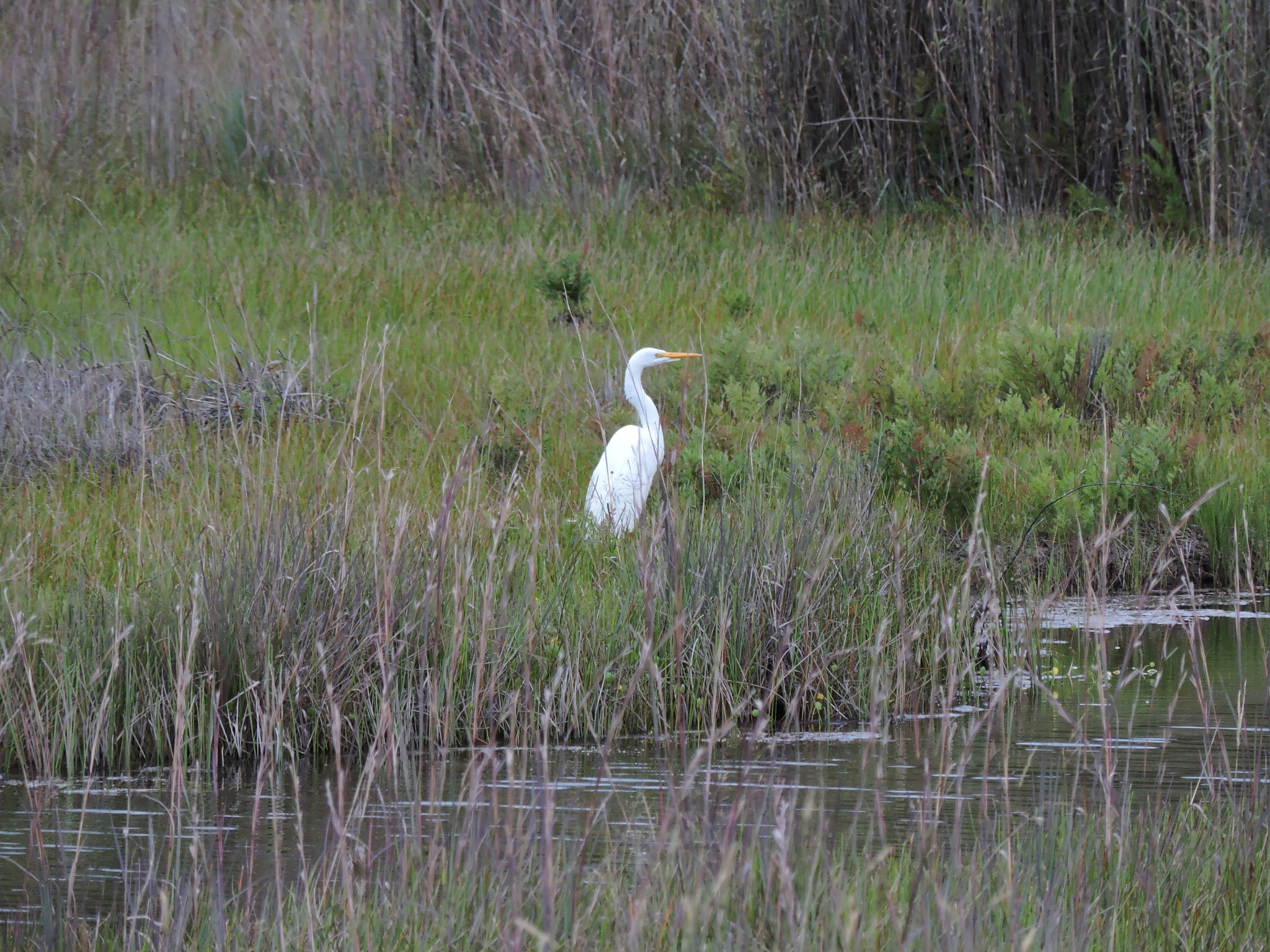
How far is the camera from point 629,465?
5793 mm

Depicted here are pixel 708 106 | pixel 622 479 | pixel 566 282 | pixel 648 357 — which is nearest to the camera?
pixel 622 479

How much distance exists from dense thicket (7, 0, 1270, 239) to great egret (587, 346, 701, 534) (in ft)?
16.3

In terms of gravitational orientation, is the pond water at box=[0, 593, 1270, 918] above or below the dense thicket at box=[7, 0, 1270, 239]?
below

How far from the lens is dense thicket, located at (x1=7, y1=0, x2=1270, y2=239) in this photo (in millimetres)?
11227

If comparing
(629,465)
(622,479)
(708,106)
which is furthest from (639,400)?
(708,106)

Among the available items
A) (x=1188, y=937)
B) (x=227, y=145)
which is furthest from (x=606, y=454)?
(x=227, y=145)

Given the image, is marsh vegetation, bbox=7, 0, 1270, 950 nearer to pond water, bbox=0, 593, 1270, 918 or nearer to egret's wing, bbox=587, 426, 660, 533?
pond water, bbox=0, 593, 1270, 918

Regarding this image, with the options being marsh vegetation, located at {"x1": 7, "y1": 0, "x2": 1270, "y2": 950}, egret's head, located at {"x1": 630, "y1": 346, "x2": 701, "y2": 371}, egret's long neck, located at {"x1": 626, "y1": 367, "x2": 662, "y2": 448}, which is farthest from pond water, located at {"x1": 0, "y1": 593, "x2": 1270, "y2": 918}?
egret's head, located at {"x1": 630, "y1": 346, "x2": 701, "y2": 371}

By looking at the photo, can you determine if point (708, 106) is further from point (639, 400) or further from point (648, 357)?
point (639, 400)

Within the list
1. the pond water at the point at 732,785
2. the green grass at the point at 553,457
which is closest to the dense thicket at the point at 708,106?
the green grass at the point at 553,457

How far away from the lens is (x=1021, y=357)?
300 inches

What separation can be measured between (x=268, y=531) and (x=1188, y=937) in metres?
2.44

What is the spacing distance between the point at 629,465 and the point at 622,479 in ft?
0.33

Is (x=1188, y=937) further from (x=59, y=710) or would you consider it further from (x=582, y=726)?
(x=59, y=710)
